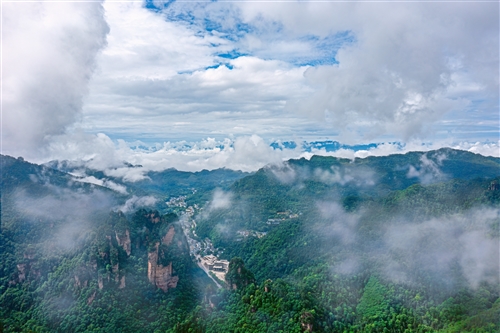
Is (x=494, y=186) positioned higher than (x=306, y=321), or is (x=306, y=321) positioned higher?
(x=494, y=186)

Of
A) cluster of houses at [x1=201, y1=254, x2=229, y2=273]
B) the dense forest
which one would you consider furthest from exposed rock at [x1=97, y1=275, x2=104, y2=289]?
cluster of houses at [x1=201, y1=254, x2=229, y2=273]

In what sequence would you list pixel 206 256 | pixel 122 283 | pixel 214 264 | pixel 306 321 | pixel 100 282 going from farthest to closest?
pixel 206 256 → pixel 214 264 → pixel 122 283 → pixel 100 282 → pixel 306 321

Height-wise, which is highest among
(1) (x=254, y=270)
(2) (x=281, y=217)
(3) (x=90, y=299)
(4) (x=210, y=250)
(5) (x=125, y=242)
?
(5) (x=125, y=242)

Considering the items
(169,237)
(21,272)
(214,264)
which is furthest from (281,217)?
(21,272)

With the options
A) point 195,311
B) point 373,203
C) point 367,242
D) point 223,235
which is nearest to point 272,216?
point 223,235

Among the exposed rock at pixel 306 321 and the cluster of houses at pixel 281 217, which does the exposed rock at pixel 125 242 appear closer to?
the exposed rock at pixel 306 321

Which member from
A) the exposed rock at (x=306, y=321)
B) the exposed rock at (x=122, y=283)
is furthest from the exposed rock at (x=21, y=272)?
the exposed rock at (x=306, y=321)

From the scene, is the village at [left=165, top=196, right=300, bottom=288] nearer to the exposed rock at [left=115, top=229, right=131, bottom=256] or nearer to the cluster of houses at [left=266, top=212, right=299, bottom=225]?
the cluster of houses at [left=266, top=212, right=299, bottom=225]

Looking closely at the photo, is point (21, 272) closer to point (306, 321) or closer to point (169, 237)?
point (169, 237)
